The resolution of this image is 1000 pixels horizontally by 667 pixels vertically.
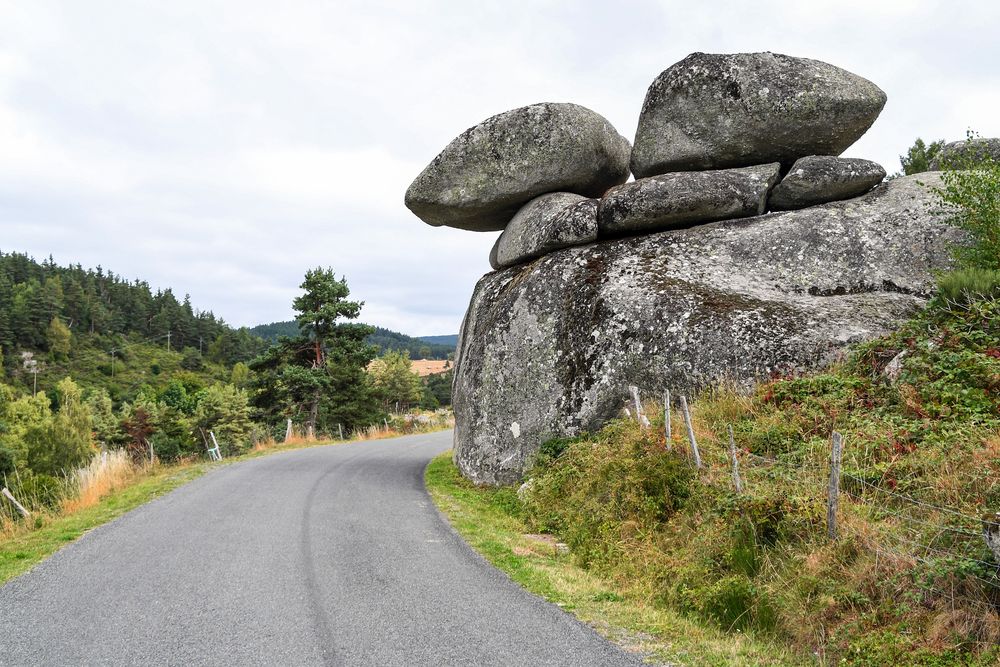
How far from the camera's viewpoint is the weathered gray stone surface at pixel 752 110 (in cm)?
1552

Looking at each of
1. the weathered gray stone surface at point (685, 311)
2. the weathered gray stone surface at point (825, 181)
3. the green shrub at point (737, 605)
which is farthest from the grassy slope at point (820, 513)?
the weathered gray stone surface at point (825, 181)

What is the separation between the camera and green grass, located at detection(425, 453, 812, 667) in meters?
5.62

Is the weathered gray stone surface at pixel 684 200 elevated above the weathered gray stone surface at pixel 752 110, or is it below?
below

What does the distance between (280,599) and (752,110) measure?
50.2 feet

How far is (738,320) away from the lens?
1229 cm

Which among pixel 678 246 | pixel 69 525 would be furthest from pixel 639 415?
pixel 69 525

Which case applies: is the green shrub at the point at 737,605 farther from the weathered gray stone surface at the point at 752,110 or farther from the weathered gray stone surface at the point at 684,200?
the weathered gray stone surface at the point at 752,110

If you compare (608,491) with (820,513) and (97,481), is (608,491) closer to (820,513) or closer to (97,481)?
(820,513)

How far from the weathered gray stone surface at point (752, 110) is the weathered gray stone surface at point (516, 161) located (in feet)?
6.16

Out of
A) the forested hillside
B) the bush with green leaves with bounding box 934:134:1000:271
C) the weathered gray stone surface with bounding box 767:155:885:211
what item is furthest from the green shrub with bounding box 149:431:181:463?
the forested hillside

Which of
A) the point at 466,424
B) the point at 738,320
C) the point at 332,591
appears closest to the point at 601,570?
the point at 332,591

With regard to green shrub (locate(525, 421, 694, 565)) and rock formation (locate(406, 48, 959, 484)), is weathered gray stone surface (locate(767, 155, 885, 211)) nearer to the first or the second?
rock formation (locate(406, 48, 959, 484))

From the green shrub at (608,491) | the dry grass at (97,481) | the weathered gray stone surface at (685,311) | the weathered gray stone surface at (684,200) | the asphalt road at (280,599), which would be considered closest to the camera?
the asphalt road at (280,599)

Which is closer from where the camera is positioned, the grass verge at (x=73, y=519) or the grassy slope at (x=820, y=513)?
the grassy slope at (x=820, y=513)
